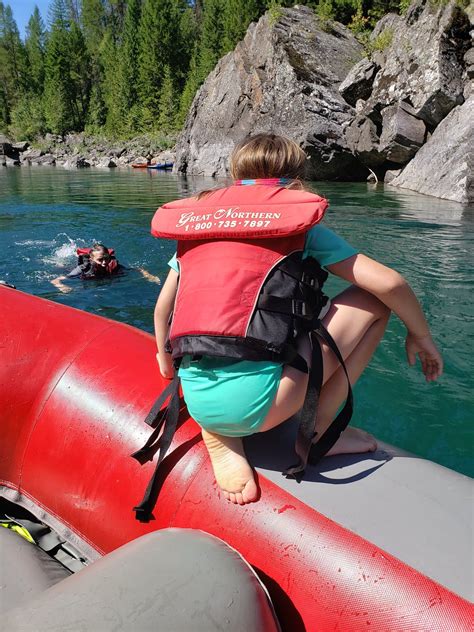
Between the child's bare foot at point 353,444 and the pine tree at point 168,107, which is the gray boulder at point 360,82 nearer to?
the child's bare foot at point 353,444

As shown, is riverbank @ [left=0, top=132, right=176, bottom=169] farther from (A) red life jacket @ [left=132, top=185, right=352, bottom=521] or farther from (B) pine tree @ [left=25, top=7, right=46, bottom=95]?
(A) red life jacket @ [left=132, top=185, right=352, bottom=521]

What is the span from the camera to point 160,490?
147 cm

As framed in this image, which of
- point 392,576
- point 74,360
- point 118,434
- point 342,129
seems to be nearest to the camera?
point 392,576

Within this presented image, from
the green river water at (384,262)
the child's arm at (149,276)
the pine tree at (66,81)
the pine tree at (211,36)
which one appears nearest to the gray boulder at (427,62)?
the green river water at (384,262)

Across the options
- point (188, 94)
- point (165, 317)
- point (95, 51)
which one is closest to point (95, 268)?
point (165, 317)

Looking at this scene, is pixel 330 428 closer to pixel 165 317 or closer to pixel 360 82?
pixel 165 317

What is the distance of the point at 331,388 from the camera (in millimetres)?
1558

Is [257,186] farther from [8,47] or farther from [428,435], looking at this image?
[8,47]

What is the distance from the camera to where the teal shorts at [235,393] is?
135 cm

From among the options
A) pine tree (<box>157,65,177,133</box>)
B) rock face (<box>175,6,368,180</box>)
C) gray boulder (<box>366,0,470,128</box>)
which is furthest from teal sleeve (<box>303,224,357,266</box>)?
pine tree (<box>157,65,177,133</box>)

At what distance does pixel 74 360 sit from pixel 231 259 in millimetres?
842

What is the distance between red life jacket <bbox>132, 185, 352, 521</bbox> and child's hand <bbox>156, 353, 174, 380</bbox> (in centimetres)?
20

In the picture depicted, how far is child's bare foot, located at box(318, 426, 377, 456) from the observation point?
1.52 m

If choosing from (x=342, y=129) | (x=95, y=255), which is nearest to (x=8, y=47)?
(x=342, y=129)
